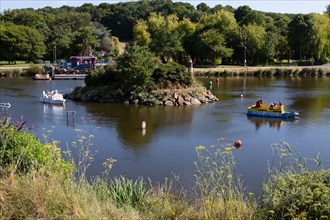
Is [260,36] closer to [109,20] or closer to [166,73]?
[166,73]

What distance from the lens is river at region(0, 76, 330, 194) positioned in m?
18.2

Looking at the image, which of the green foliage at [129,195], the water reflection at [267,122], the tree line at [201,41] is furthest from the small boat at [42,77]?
the green foliage at [129,195]

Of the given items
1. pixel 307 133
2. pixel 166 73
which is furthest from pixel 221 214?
pixel 166 73

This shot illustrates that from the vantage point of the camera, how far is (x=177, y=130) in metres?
25.8

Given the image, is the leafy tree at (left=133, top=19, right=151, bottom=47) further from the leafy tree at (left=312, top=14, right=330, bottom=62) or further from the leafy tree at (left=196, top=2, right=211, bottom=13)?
the leafy tree at (left=196, top=2, right=211, bottom=13)

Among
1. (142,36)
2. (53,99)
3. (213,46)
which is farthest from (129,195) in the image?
(142,36)

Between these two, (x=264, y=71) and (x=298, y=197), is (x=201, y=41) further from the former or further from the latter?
(x=298, y=197)

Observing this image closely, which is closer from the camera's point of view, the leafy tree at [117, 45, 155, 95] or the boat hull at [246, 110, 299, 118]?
the boat hull at [246, 110, 299, 118]

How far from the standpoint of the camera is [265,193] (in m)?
6.69

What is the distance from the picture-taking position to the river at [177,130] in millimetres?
18250

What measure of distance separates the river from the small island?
1499 mm

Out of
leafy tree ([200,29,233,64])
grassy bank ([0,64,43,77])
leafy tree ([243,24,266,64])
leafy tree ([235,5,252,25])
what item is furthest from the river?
leafy tree ([235,5,252,25])

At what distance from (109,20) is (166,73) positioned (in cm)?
8379

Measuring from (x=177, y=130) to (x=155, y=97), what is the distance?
1065cm
